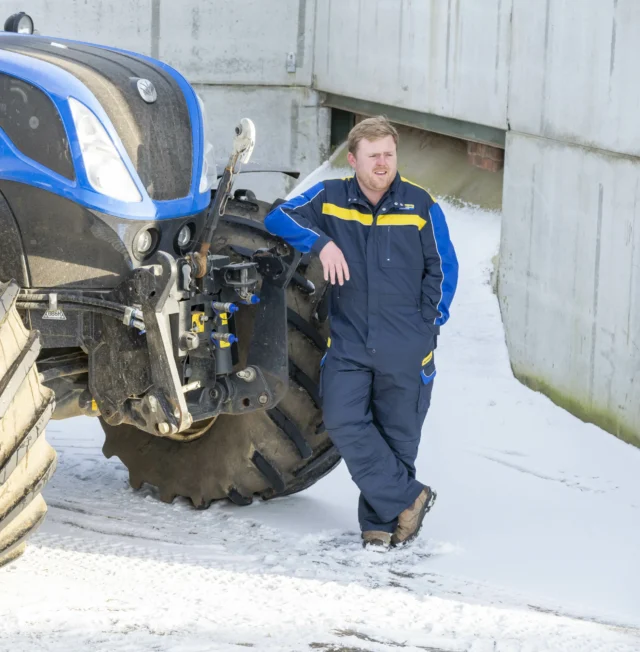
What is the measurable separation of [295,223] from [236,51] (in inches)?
240

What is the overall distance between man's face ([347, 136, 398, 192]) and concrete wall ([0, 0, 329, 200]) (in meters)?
5.55

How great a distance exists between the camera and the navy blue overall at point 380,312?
13.6 ft

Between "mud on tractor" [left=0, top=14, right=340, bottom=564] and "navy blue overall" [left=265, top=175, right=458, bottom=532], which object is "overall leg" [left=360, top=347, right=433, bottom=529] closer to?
"navy blue overall" [left=265, top=175, right=458, bottom=532]

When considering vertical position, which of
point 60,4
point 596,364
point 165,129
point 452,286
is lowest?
point 596,364

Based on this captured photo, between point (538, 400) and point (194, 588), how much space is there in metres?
2.72

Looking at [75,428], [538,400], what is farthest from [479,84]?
[75,428]

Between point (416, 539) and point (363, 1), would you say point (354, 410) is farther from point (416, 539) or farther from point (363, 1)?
point (363, 1)

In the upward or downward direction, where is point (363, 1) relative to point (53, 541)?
upward

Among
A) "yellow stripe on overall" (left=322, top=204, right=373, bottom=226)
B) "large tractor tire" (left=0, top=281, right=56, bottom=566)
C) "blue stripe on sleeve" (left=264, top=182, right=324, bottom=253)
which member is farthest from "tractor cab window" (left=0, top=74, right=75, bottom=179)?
"yellow stripe on overall" (left=322, top=204, right=373, bottom=226)

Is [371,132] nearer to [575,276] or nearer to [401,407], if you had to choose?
[401,407]

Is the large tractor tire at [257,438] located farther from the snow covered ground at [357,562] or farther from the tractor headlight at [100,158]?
the tractor headlight at [100,158]

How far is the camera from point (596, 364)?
18.4 feet

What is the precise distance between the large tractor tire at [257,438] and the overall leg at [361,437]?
0.17 m

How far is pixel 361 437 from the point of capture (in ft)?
13.8
